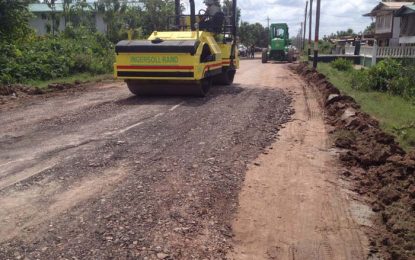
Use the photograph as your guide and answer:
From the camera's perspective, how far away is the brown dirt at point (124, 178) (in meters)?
4.23

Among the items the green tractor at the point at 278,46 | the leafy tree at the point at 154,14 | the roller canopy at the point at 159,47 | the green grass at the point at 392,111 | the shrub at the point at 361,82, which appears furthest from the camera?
the leafy tree at the point at 154,14

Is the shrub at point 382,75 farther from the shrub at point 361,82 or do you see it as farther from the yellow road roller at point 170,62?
the yellow road roller at point 170,62

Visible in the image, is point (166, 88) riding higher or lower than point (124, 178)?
higher

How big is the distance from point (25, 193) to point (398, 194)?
433 centimetres

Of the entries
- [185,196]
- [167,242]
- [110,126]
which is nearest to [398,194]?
[185,196]

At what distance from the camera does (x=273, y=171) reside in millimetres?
6605

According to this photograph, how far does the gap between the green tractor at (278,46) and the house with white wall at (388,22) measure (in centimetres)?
912

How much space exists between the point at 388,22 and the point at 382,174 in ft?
131

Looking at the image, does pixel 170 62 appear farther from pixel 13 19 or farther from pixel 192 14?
pixel 13 19

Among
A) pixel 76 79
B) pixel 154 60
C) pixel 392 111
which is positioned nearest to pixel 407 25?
pixel 76 79

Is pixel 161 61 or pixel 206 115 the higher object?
pixel 161 61

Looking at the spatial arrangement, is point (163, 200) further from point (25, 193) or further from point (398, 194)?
point (398, 194)

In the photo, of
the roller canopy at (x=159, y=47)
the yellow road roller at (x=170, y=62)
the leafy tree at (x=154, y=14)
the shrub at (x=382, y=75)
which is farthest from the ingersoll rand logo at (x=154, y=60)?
the leafy tree at (x=154, y=14)

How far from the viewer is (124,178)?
19.3 ft
